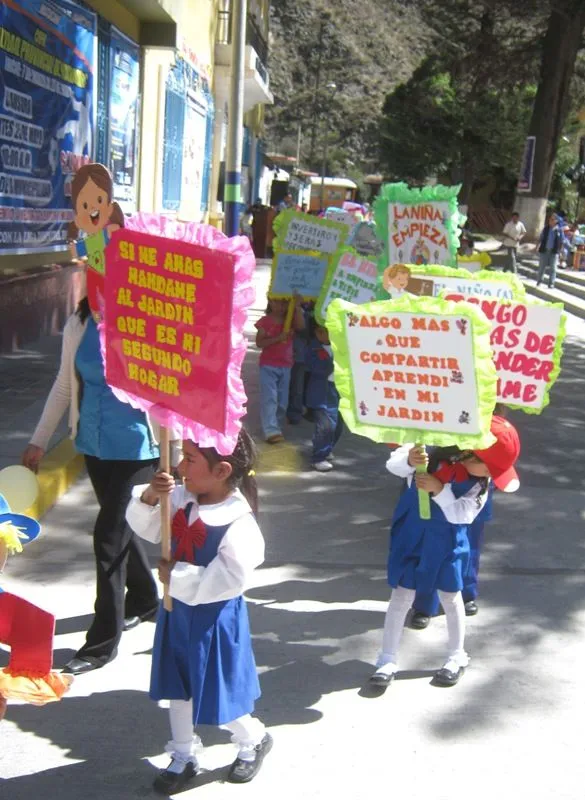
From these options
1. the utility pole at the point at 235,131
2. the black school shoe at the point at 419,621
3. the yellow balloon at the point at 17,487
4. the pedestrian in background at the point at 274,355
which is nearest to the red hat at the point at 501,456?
the black school shoe at the point at 419,621

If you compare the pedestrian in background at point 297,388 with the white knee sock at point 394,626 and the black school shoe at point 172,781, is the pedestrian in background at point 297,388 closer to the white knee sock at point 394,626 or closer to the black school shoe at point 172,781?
the white knee sock at point 394,626

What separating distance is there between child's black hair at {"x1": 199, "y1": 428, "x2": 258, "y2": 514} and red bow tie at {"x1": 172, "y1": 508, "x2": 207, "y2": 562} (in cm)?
18

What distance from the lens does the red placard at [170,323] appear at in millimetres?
3176

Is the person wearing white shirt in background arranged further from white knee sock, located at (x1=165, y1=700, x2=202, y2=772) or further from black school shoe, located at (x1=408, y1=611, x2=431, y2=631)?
white knee sock, located at (x1=165, y1=700, x2=202, y2=772)

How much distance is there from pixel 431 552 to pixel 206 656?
1276mm

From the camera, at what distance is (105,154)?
45.2 feet

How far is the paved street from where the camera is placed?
3.67 m

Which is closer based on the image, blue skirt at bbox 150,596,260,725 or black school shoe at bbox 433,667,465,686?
blue skirt at bbox 150,596,260,725

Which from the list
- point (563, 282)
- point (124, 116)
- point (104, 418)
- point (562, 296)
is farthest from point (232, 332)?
point (563, 282)

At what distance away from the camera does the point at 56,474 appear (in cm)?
677

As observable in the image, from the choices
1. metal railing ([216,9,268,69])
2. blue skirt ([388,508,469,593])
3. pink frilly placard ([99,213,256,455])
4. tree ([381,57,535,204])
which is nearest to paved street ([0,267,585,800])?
blue skirt ([388,508,469,593])

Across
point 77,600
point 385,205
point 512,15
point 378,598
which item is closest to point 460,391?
point 378,598

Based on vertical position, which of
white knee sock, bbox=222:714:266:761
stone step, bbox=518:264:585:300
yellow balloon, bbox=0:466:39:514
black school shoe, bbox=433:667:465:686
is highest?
yellow balloon, bbox=0:466:39:514

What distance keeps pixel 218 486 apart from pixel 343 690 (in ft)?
4.51
